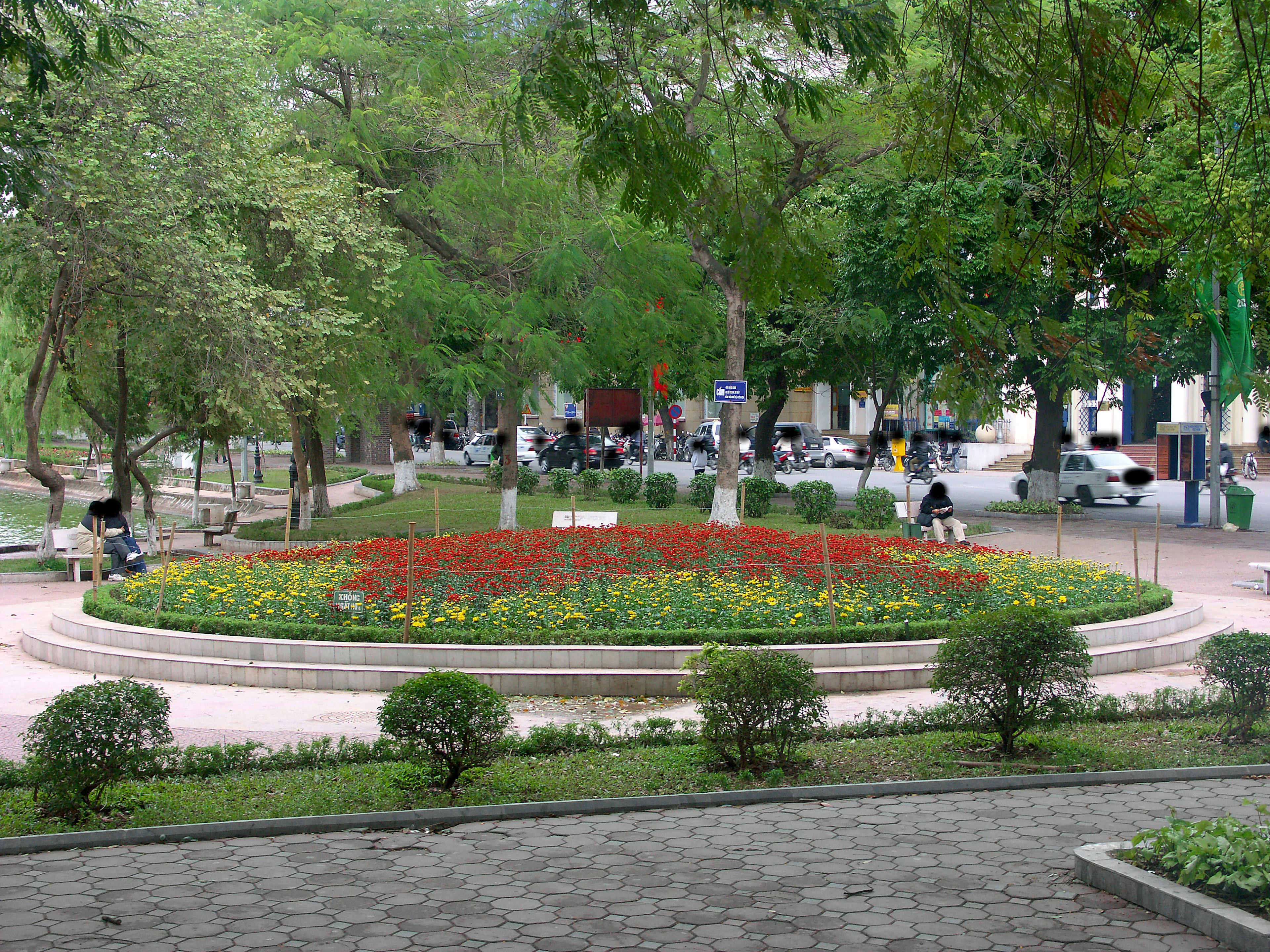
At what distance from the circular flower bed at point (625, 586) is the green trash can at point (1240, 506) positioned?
1150cm

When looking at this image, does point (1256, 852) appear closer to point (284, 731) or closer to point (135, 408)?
point (284, 731)

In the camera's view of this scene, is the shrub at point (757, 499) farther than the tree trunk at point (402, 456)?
No

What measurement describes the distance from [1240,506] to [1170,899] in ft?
70.7

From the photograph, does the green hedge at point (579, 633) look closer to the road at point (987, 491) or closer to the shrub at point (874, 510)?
the shrub at point (874, 510)

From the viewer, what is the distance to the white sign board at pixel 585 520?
16.7 meters

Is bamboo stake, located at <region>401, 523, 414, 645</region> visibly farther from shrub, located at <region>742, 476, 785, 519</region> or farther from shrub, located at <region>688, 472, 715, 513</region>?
shrub, located at <region>688, 472, 715, 513</region>

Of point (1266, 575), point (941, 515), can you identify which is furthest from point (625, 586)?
point (1266, 575)

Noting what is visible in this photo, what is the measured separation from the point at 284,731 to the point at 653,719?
2.81m

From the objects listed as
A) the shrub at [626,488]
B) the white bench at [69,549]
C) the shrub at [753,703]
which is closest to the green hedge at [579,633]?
the shrub at [753,703]

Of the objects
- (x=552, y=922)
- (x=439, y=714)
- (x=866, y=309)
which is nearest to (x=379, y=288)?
(x=866, y=309)

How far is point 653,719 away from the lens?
8.73 meters

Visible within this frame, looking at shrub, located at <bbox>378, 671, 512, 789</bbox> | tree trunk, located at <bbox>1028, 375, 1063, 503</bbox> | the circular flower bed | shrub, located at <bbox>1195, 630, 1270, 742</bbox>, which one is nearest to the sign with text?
the circular flower bed

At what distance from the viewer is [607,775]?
292 inches

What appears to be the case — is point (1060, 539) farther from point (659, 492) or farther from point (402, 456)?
point (402, 456)
